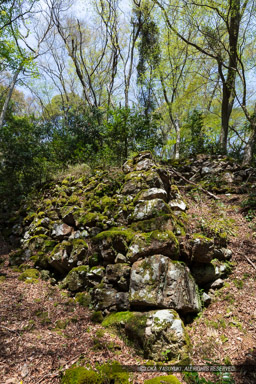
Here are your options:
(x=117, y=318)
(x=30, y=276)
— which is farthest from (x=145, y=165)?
(x=30, y=276)

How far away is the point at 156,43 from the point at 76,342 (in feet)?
57.7

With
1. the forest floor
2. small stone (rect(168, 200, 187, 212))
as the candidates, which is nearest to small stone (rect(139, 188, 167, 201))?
small stone (rect(168, 200, 187, 212))

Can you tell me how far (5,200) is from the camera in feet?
27.4

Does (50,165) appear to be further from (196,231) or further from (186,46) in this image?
(186,46)

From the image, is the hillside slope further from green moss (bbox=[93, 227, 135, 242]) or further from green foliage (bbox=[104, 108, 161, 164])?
green foliage (bbox=[104, 108, 161, 164])

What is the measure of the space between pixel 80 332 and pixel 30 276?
228 centimetres

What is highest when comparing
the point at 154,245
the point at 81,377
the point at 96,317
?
the point at 154,245

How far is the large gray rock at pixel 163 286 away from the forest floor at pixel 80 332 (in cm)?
46

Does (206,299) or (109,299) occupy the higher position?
(206,299)

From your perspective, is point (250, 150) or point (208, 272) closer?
point (208, 272)

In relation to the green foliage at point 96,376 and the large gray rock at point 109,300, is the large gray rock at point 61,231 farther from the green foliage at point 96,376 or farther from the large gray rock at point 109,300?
the green foliage at point 96,376

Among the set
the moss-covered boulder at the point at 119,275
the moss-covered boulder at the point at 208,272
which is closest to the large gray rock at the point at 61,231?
the moss-covered boulder at the point at 119,275

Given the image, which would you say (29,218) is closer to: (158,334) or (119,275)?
(119,275)

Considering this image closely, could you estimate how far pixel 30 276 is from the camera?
199 inches
